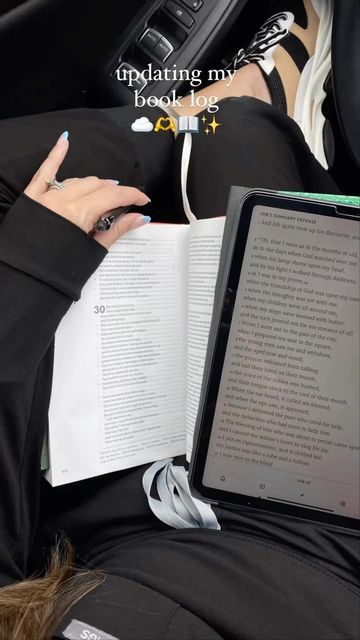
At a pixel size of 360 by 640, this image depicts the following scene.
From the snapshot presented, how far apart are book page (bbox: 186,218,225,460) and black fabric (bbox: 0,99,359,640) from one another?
0.23ft

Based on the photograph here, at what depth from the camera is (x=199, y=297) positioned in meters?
0.52

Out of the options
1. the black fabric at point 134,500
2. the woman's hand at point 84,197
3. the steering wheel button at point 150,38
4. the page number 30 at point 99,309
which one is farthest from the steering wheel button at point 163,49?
the page number 30 at point 99,309

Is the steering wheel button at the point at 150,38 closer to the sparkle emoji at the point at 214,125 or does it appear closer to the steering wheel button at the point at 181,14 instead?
the steering wheel button at the point at 181,14

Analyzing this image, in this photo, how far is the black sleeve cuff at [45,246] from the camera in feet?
1.54

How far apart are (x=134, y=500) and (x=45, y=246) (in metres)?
0.30

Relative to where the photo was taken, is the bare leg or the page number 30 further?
the bare leg

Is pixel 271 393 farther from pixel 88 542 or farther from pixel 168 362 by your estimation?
pixel 88 542

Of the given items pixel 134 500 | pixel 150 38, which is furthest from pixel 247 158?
pixel 134 500

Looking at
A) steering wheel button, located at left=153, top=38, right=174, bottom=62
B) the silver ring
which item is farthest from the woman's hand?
steering wheel button, located at left=153, top=38, right=174, bottom=62

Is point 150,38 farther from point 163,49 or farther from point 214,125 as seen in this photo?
point 214,125

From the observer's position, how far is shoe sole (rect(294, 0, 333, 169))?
2.31 feet

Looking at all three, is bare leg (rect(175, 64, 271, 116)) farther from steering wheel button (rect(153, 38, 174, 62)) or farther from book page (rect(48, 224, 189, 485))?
book page (rect(48, 224, 189, 485))

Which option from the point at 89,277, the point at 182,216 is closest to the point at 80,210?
the point at 89,277

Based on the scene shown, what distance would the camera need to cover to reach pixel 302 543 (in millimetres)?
513
